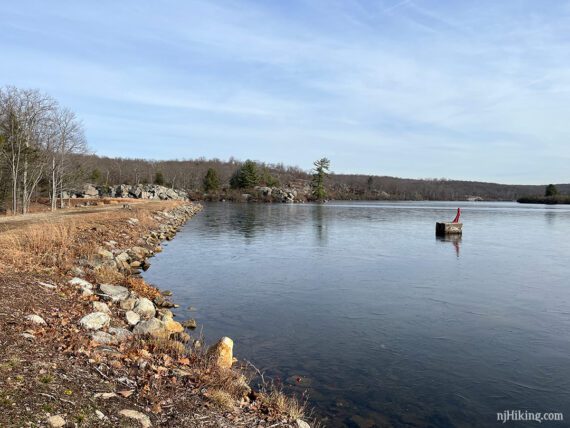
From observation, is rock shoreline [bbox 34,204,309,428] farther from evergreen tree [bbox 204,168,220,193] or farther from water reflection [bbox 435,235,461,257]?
evergreen tree [bbox 204,168,220,193]

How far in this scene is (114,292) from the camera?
1131 centimetres

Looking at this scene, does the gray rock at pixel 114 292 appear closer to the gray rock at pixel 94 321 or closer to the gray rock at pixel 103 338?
the gray rock at pixel 94 321

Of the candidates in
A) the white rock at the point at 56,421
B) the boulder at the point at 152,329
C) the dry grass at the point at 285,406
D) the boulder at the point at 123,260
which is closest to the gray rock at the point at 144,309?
the boulder at the point at 152,329

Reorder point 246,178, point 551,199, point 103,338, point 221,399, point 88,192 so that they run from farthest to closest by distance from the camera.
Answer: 1. point 551,199
2. point 246,178
3. point 88,192
4. point 103,338
5. point 221,399

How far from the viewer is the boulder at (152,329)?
870 centimetres

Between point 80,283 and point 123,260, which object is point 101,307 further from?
point 123,260

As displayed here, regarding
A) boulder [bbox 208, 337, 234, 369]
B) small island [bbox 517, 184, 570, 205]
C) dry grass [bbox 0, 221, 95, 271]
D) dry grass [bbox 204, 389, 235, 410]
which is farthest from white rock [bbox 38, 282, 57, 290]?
small island [bbox 517, 184, 570, 205]

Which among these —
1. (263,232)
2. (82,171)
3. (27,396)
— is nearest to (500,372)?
(27,396)

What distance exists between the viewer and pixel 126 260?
1812 centimetres

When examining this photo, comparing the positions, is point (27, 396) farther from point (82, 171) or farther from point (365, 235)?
point (82, 171)

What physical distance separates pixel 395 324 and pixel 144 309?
20.9ft

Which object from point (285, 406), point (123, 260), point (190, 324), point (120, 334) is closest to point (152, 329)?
point (120, 334)

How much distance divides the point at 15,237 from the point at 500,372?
13.9 metres

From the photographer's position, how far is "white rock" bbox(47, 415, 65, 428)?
4.40m
